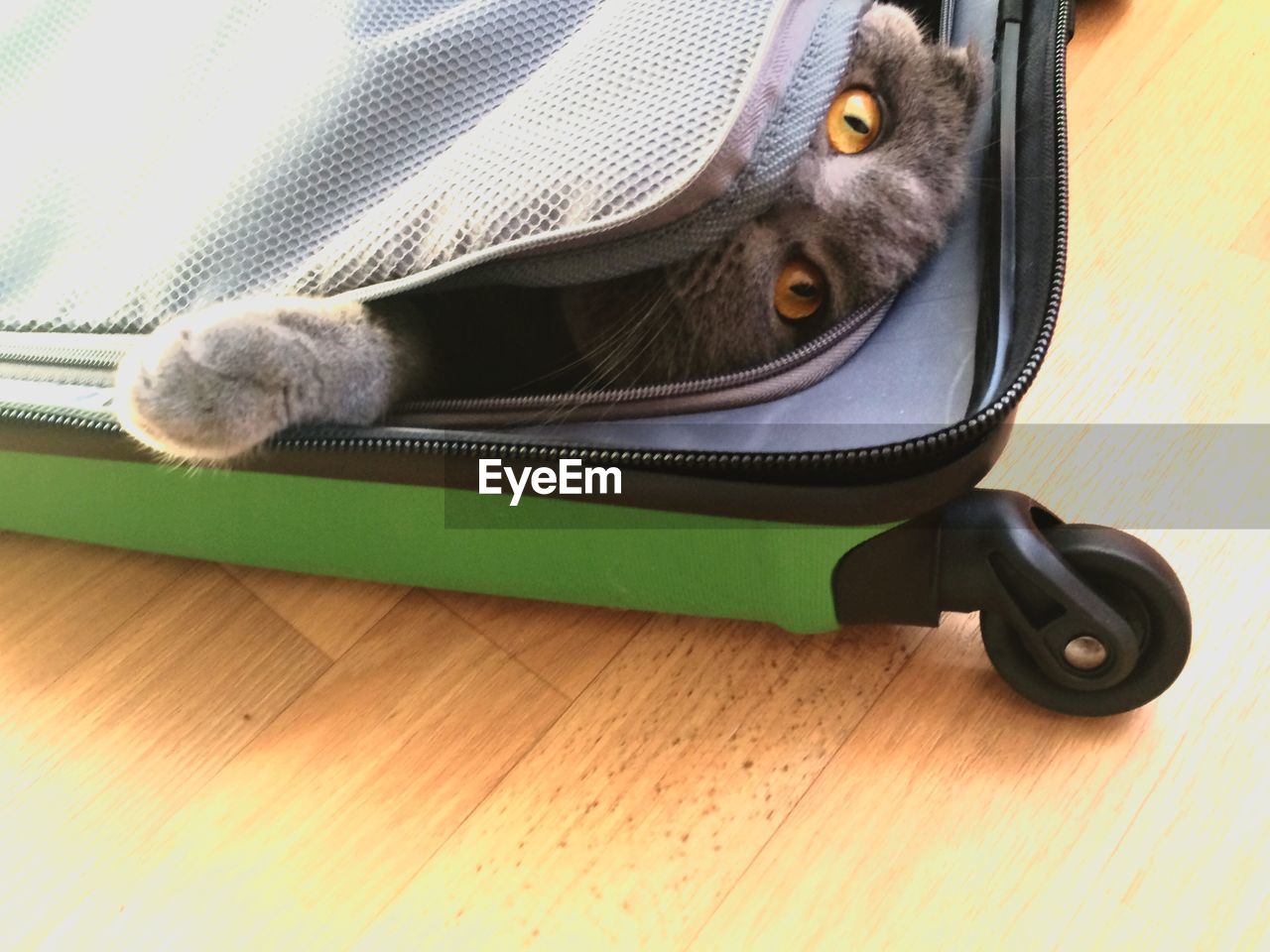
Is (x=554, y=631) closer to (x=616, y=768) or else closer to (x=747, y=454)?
(x=616, y=768)

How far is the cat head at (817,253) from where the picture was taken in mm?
678

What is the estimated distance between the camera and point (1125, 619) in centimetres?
68

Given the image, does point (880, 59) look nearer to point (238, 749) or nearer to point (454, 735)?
point (454, 735)

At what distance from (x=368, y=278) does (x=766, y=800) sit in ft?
1.51

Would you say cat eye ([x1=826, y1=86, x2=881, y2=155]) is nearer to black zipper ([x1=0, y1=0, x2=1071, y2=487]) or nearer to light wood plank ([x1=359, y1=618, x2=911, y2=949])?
black zipper ([x1=0, y1=0, x2=1071, y2=487])

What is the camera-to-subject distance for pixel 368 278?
2.21 feet

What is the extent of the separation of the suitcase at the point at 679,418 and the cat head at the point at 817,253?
0.10 feet

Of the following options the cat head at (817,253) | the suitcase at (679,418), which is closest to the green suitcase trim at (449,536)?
the suitcase at (679,418)

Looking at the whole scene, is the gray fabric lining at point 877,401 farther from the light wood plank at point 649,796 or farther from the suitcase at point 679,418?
the light wood plank at point 649,796

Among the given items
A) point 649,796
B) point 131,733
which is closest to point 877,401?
point 649,796

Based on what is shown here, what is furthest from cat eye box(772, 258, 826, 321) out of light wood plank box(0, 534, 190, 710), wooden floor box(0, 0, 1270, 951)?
light wood plank box(0, 534, 190, 710)

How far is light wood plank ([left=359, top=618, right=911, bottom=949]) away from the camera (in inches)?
27.8

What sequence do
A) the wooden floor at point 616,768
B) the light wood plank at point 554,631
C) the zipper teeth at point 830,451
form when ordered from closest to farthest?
the zipper teeth at point 830,451 < the wooden floor at point 616,768 < the light wood plank at point 554,631

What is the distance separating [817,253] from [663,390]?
15 centimetres
